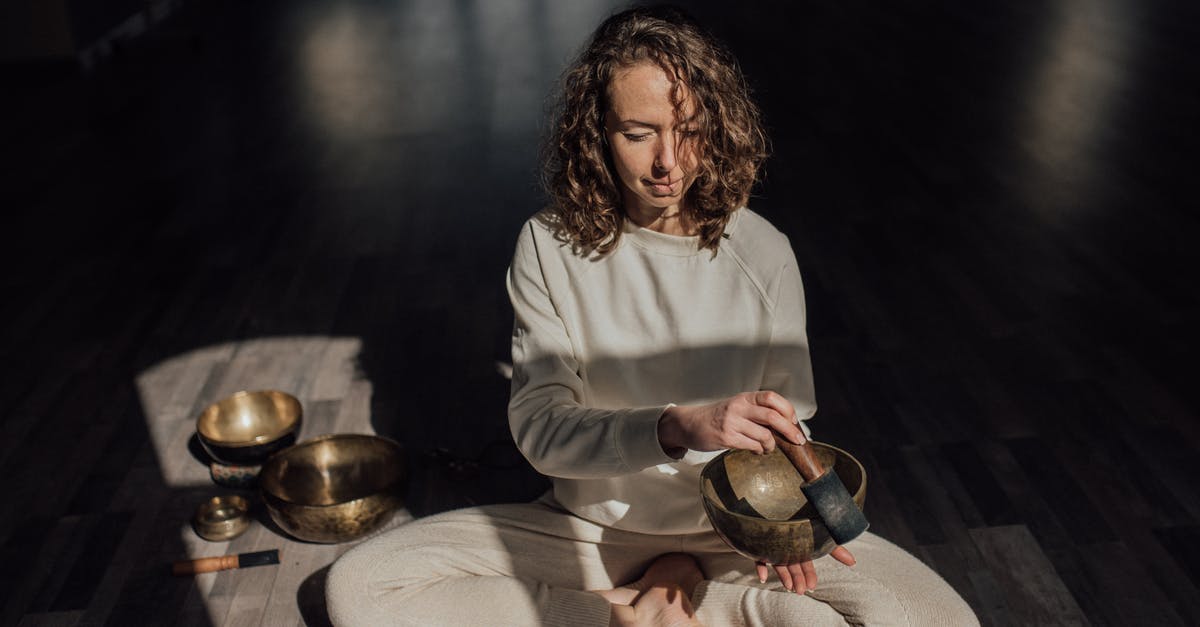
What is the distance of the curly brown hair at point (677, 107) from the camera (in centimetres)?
183

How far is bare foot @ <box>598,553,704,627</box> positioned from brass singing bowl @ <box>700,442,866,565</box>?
0.97 ft

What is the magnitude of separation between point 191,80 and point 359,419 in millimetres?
4715

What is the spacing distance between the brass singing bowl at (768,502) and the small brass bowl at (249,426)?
139 centimetres

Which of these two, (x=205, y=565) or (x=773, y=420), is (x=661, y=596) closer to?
(x=773, y=420)

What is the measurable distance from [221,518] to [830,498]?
161cm

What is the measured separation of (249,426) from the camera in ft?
10.0

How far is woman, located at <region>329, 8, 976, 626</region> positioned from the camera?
1854 millimetres

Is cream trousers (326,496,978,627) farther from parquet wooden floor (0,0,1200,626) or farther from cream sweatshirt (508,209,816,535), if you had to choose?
parquet wooden floor (0,0,1200,626)

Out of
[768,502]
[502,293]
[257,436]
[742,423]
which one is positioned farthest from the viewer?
[502,293]

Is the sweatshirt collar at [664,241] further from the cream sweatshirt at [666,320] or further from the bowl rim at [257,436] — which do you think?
the bowl rim at [257,436]

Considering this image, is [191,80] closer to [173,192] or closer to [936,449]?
[173,192]

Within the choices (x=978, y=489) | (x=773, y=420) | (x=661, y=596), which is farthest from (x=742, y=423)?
(x=978, y=489)

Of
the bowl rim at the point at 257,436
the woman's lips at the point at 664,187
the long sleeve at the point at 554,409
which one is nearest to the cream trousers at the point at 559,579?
the long sleeve at the point at 554,409

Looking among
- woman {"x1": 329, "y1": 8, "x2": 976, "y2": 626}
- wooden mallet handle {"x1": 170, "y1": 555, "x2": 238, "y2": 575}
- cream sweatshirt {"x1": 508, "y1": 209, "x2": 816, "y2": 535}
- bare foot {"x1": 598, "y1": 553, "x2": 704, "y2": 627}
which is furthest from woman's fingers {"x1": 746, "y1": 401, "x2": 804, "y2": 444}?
wooden mallet handle {"x1": 170, "y1": 555, "x2": 238, "y2": 575}
